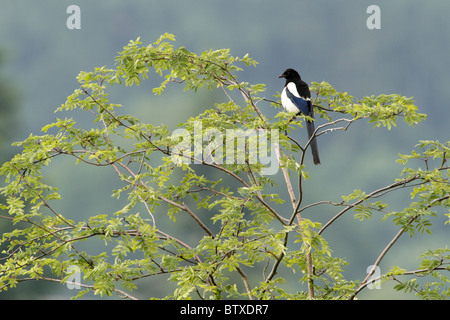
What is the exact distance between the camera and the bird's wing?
5.07 metres

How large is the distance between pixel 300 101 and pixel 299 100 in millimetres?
17

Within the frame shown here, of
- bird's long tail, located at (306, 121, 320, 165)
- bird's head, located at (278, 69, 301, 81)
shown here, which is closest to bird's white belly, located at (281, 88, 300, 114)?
bird's long tail, located at (306, 121, 320, 165)

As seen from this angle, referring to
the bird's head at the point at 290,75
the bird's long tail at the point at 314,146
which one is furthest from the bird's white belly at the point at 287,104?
the bird's head at the point at 290,75

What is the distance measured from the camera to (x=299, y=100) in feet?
16.9

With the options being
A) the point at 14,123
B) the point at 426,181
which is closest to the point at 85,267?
the point at 426,181

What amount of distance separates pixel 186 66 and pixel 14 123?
56.4 feet

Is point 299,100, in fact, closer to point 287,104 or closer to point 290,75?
point 287,104

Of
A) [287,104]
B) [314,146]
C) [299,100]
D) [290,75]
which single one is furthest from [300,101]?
[290,75]

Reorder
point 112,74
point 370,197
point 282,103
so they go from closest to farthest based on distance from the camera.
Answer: point 370,197 → point 112,74 → point 282,103

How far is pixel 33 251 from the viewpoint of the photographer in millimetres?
4633

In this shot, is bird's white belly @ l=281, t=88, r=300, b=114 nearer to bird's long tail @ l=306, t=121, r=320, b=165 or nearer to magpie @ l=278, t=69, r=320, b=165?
magpie @ l=278, t=69, r=320, b=165

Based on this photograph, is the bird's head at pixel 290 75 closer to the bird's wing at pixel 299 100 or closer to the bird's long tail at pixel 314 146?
the bird's wing at pixel 299 100

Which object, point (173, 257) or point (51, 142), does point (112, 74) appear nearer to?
point (51, 142)

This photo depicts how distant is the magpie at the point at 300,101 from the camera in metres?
5.03
